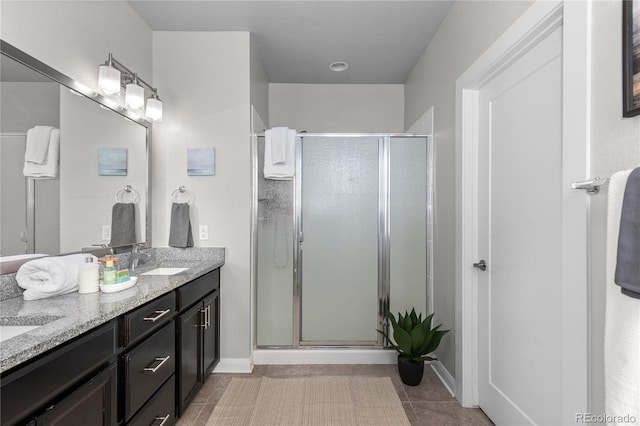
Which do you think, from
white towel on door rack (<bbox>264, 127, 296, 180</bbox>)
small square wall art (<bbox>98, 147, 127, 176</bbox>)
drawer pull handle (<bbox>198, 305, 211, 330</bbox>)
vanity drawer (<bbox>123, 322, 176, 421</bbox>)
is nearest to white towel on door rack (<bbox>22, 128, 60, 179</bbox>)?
small square wall art (<bbox>98, 147, 127, 176</bbox>)

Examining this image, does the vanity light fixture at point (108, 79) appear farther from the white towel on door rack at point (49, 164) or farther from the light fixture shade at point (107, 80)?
the white towel on door rack at point (49, 164)

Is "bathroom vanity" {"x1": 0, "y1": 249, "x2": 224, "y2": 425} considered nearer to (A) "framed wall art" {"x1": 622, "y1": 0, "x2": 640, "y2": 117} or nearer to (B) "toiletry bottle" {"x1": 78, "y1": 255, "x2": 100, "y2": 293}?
(B) "toiletry bottle" {"x1": 78, "y1": 255, "x2": 100, "y2": 293}

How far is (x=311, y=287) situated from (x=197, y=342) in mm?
1025

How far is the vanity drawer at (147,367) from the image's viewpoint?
141 centimetres

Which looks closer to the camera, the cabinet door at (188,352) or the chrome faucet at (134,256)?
the cabinet door at (188,352)

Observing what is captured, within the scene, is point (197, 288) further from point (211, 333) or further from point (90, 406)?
point (90, 406)

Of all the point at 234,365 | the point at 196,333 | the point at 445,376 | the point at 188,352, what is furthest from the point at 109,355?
the point at 445,376

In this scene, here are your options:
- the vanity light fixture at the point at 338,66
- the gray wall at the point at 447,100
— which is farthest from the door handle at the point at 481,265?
the vanity light fixture at the point at 338,66

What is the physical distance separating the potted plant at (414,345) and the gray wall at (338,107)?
2298 mm

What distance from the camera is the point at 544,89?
1.50 meters

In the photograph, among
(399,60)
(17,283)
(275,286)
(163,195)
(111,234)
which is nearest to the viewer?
(17,283)

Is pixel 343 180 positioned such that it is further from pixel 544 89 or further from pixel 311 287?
pixel 544 89

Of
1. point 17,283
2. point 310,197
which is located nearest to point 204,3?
point 310,197

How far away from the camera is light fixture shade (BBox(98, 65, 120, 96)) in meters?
1.95
